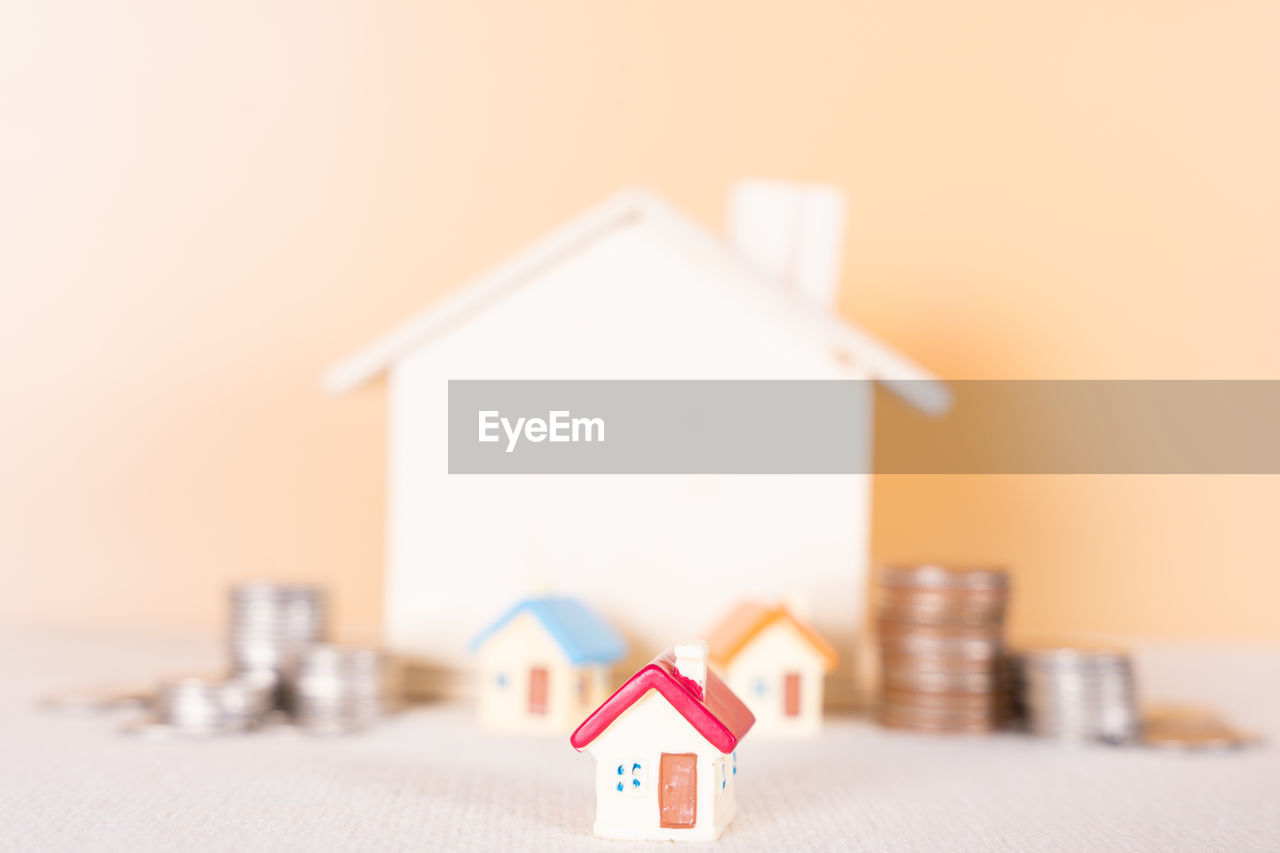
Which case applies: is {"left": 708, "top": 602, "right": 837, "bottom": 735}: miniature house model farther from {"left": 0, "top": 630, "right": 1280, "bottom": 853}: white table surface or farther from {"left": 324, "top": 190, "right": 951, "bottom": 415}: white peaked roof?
{"left": 324, "top": 190, "right": 951, "bottom": 415}: white peaked roof

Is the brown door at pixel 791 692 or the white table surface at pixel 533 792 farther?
the brown door at pixel 791 692

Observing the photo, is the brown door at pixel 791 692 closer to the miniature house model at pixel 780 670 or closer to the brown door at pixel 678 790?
the miniature house model at pixel 780 670

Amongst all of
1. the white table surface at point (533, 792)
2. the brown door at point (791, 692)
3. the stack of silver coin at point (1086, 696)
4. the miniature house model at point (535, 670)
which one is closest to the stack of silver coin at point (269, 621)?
the white table surface at point (533, 792)

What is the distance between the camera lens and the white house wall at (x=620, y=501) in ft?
7.39

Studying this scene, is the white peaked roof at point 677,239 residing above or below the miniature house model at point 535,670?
above

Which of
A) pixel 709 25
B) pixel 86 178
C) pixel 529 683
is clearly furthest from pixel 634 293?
pixel 86 178

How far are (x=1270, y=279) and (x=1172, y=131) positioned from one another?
16.8 inches

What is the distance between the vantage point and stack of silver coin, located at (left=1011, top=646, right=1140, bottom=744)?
205 cm

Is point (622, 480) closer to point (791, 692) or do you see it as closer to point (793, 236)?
point (791, 692)

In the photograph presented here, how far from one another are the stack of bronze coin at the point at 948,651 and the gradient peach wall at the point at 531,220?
878mm

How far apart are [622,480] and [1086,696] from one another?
883mm

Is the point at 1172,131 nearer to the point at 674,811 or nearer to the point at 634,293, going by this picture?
the point at 634,293

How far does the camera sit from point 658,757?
1.35m

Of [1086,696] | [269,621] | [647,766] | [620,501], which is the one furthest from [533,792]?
[1086,696]
